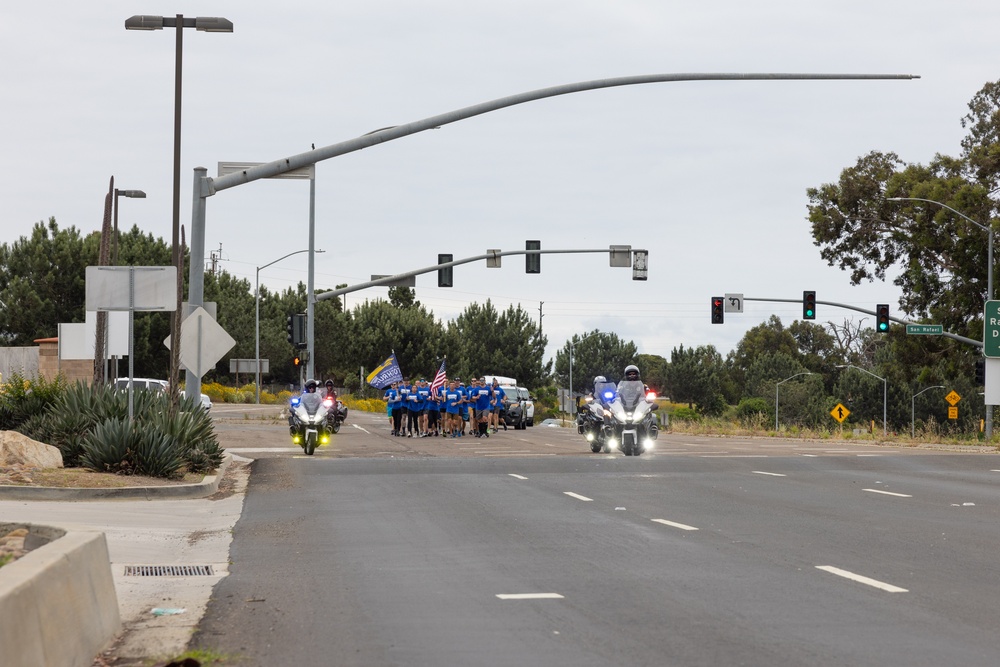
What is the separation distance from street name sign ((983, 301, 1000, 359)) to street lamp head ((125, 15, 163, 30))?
1123 inches

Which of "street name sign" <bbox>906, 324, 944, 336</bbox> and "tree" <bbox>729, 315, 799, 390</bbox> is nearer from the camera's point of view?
"street name sign" <bbox>906, 324, 944, 336</bbox>

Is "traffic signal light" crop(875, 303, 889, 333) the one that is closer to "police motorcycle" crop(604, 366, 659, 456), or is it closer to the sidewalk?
"police motorcycle" crop(604, 366, 659, 456)

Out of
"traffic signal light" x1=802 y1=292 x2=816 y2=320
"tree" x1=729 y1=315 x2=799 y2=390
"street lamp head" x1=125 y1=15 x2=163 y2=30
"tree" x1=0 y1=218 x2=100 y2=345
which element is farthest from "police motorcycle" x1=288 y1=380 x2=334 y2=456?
"tree" x1=729 y1=315 x2=799 y2=390

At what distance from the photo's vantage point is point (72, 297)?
74125 mm

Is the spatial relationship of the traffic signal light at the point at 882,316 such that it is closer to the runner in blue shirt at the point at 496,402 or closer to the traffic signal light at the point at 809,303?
the traffic signal light at the point at 809,303

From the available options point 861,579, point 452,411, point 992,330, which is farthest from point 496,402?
point 861,579

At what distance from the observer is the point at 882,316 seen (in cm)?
4912

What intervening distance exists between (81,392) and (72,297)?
5398 cm

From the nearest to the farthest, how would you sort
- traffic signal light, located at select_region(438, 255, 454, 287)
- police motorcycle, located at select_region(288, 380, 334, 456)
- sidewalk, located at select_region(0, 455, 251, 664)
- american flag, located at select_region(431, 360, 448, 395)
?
1. sidewalk, located at select_region(0, 455, 251, 664)
2. police motorcycle, located at select_region(288, 380, 334, 456)
3. american flag, located at select_region(431, 360, 448, 395)
4. traffic signal light, located at select_region(438, 255, 454, 287)

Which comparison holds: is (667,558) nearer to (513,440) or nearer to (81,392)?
(81,392)

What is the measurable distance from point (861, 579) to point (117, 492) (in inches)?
411

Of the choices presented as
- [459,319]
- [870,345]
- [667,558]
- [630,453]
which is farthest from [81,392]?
[870,345]

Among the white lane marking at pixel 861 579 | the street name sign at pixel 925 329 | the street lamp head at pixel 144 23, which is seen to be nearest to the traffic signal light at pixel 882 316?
the street name sign at pixel 925 329

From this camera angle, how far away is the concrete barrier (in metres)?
5.57
